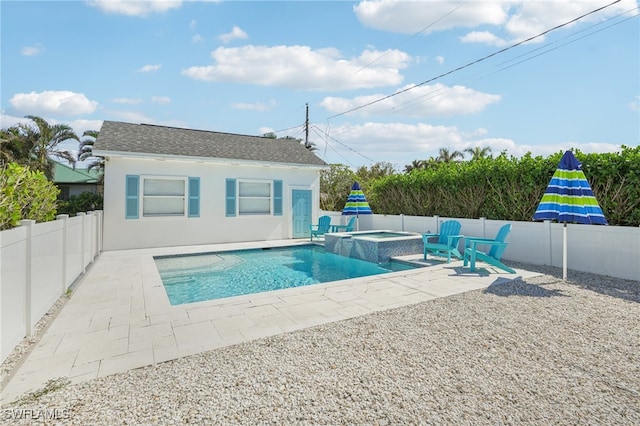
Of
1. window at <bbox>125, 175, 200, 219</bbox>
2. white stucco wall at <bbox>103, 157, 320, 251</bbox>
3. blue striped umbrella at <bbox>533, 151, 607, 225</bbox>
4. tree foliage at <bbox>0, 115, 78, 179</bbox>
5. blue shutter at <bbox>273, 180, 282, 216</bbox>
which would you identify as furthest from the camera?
tree foliage at <bbox>0, 115, 78, 179</bbox>

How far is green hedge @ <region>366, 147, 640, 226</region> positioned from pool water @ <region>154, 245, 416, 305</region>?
12.8 feet

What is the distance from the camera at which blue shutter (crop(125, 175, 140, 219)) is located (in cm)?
1090

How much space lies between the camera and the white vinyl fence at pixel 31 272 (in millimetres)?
3184

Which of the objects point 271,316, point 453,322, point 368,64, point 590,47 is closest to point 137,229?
point 271,316

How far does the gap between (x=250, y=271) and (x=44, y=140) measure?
55.9 ft

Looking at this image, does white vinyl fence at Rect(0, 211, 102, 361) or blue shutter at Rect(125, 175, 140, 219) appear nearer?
white vinyl fence at Rect(0, 211, 102, 361)

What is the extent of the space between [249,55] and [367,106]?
267 inches

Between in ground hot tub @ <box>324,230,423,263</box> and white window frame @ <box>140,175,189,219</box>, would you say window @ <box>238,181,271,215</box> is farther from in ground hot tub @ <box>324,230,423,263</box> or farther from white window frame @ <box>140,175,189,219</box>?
in ground hot tub @ <box>324,230,423,263</box>

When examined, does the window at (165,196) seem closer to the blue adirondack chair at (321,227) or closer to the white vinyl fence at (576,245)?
the blue adirondack chair at (321,227)

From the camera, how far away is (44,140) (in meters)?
17.5

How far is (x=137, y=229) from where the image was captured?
1109cm

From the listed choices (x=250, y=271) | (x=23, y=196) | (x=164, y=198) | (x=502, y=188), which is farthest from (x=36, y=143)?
(x=502, y=188)

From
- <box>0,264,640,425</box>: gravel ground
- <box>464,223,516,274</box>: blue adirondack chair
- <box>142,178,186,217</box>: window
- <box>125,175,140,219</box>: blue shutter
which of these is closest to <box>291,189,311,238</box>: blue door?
<box>142,178,186,217</box>: window

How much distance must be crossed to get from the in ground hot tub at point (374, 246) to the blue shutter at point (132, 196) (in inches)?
266
